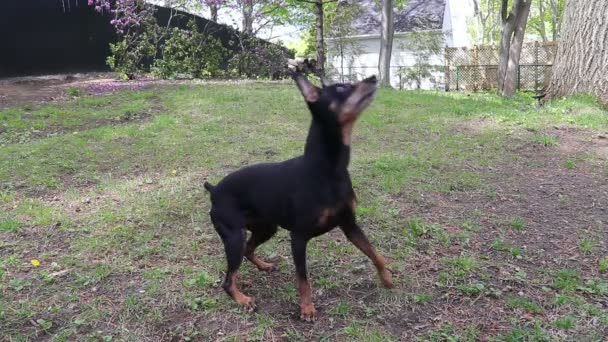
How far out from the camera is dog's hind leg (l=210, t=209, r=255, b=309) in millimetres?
3168

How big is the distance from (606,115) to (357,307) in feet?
21.3

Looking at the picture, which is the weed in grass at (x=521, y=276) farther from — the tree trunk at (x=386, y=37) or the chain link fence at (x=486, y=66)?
the chain link fence at (x=486, y=66)

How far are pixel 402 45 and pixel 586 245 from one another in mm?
24393

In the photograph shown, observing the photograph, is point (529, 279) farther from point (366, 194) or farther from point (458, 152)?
point (458, 152)

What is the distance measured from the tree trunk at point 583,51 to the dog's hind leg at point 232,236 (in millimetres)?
7779

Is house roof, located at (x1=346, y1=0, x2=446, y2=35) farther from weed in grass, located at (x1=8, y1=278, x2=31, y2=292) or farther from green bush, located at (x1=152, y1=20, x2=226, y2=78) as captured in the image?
weed in grass, located at (x1=8, y1=278, x2=31, y2=292)

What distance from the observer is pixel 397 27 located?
91.6 ft

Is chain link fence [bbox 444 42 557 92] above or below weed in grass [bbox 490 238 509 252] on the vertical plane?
above

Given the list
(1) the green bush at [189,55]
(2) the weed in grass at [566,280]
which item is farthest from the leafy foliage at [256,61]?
(2) the weed in grass at [566,280]

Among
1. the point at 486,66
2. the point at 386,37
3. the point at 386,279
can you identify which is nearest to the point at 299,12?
the point at 486,66

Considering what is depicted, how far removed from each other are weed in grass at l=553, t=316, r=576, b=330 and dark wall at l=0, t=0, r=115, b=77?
13.8 m

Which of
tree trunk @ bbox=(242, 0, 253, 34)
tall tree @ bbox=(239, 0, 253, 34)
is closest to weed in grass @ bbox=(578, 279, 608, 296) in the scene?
tall tree @ bbox=(239, 0, 253, 34)

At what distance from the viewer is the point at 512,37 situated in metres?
14.1

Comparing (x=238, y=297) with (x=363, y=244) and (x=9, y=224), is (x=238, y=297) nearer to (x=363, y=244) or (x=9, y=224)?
(x=363, y=244)
